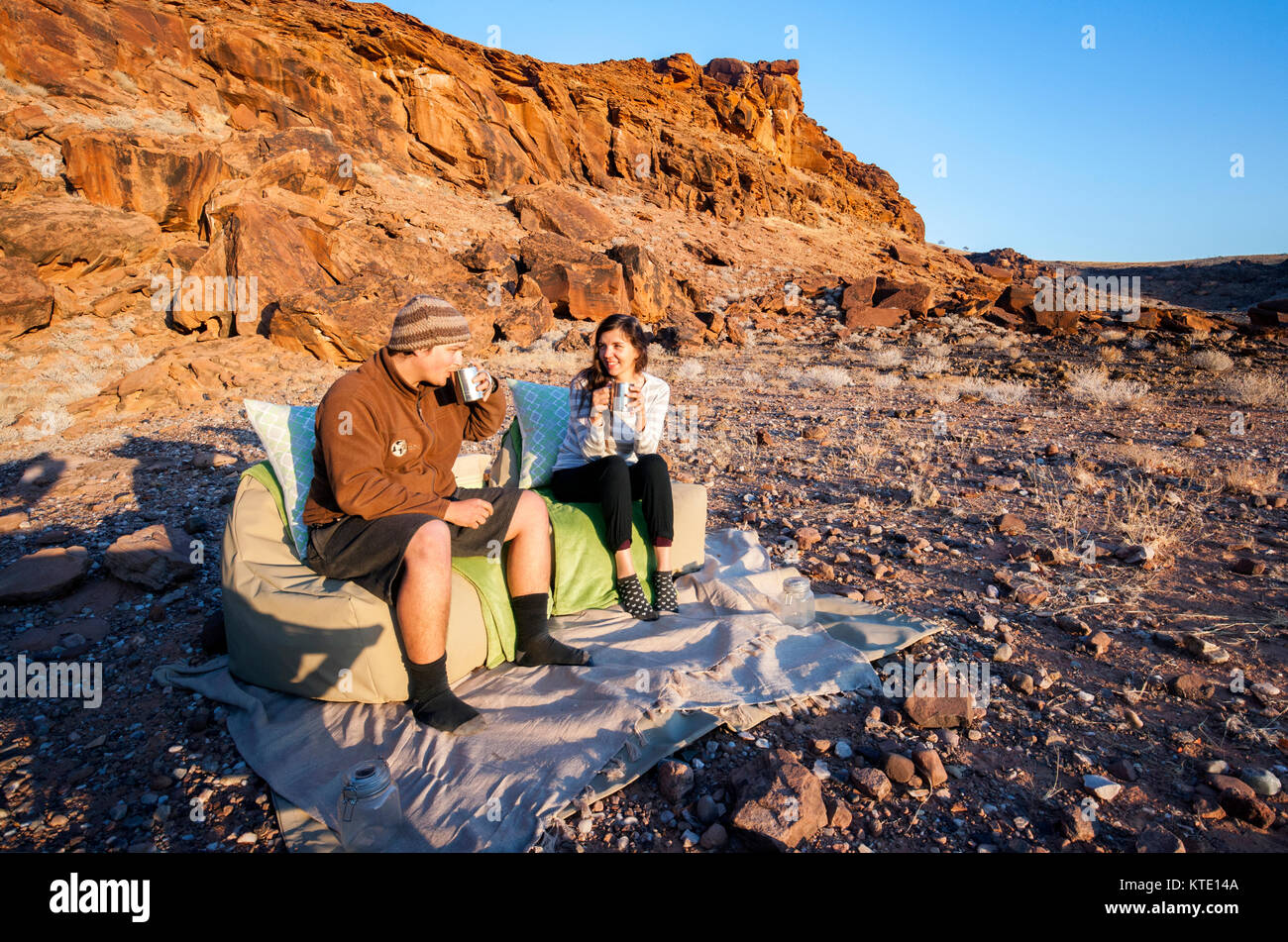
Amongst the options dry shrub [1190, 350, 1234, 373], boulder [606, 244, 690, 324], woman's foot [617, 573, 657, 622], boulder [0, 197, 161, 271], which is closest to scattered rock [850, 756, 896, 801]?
woman's foot [617, 573, 657, 622]

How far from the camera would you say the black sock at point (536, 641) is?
3.06m

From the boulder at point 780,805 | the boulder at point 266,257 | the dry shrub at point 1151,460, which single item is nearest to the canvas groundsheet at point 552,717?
the boulder at point 780,805

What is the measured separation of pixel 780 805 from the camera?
2086 mm

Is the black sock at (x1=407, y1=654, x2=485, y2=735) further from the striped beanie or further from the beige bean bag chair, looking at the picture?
the striped beanie

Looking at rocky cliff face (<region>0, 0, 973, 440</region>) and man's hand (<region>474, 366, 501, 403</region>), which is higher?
rocky cliff face (<region>0, 0, 973, 440</region>)

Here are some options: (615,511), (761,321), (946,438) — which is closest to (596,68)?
(761,321)

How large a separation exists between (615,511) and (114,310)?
42.8 ft

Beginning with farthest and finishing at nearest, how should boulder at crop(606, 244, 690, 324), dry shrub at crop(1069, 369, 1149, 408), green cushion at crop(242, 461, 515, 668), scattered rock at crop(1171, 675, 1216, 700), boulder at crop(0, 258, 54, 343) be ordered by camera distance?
boulder at crop(606, 244, 690, 324)
boulder at crop(0, 258, 54, 343)
dry shrub at crop(1069, 369, 1149, 408)
green cushion at crop(242, 461, 515, 668)
scattered rock at crop(1171, 675, 1216, 700)

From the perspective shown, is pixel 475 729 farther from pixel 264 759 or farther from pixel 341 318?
pixel 341 318

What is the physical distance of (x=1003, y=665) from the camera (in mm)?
3033

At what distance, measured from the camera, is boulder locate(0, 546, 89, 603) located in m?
3.60

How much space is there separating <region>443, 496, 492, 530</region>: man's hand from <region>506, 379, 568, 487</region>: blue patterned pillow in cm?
111
